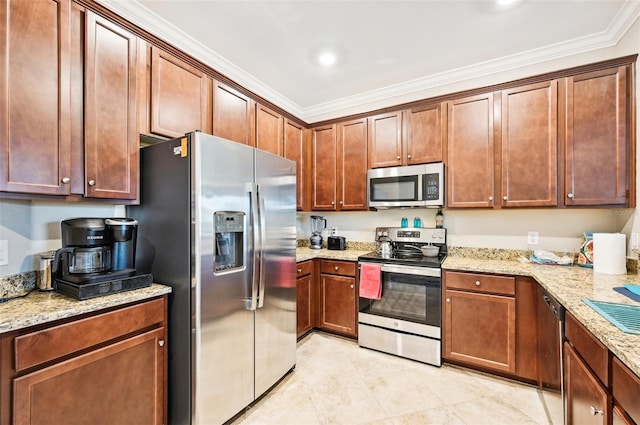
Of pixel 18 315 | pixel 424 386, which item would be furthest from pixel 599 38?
pixel 18 315

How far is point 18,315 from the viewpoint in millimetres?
1142

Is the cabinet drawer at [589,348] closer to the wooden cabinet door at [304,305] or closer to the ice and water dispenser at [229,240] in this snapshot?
the ice and water dispenser at [229,240]

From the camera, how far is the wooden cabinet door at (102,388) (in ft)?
3.77

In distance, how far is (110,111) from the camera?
1.66m

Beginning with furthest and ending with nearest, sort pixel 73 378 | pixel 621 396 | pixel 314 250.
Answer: pixel 314 250 < pixel 73 378 < pixel 621 396

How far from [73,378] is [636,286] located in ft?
9.71

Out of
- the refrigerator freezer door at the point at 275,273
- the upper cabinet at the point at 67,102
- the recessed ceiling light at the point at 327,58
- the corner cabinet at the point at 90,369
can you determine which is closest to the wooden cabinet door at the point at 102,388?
the corner cabinet at the point at 90,369

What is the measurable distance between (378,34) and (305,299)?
2.50 m

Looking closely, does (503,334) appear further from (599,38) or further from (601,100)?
(599,38)

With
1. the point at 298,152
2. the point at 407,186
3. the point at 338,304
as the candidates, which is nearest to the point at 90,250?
the point at 338,304

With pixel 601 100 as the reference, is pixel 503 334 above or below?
→ below

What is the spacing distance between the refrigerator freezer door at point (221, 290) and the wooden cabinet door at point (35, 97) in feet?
2.29

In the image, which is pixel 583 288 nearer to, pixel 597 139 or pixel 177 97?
pixel 597 139

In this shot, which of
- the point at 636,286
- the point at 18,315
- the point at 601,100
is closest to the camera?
the point at 18,315
